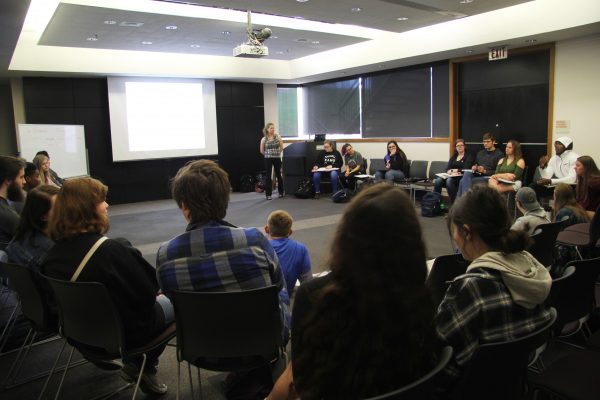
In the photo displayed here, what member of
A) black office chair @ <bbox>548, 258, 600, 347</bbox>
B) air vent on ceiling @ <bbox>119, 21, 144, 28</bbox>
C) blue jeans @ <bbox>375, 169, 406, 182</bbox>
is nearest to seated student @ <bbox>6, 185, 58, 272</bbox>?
black office chair @ <bbox>548, 258, 600, 347</bbox>

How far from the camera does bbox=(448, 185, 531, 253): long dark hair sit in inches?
59.8

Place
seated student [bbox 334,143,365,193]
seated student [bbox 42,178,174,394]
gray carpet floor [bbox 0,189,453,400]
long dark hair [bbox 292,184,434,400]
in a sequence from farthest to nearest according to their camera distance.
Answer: seated student [bbox 334,143,365,193]
gray carpet floor [bbox 0,189,453,400]
seated student [bbox 42,178,174,394]
long dark hair [bbox 292,184,434,400]

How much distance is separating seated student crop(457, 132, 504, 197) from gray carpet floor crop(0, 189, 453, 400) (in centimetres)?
70

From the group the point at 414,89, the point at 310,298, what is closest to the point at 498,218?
the point at 310,298

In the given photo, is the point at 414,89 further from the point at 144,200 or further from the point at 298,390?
the point at 298,390

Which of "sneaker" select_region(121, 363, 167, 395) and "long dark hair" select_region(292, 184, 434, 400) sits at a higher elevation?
"long dark hair" select_region(292, 184, 434, 400)

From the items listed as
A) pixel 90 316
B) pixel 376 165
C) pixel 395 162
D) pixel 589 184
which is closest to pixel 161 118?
pixel 376 165

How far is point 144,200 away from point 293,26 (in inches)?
203

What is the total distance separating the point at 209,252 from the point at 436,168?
711 centimetres

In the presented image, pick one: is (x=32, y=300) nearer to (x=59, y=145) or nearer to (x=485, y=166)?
(x=485, y=166)

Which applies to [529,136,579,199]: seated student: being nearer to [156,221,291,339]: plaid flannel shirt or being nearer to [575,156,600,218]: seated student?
[575,156,600,218]: seated student

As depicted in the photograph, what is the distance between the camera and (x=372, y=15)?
20.5ft

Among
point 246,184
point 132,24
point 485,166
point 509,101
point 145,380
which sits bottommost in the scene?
point 145,380

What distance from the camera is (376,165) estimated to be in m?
9.61
